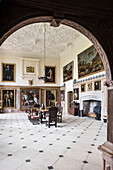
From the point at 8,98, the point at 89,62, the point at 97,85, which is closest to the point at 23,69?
the point at 8,98

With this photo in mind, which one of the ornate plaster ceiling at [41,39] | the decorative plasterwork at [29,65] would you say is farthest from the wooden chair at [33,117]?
the decorative plasterwork at [29,65]

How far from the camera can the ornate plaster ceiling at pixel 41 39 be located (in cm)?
1236

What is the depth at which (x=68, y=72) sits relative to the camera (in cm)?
1650

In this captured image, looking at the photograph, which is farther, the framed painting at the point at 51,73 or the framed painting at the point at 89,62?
the framed painting at the point at 51,73

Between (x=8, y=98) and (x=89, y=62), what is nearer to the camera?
(x=89, y=62)

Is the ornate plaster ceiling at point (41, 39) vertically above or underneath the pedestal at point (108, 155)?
A: above

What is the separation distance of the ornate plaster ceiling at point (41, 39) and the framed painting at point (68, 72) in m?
2.16

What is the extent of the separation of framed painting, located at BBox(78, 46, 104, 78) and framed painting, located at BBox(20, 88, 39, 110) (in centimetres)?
713

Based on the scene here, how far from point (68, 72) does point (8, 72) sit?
7.66m

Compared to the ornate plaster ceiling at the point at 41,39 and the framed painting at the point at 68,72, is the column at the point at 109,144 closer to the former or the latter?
the ornate plaster ceiling at the point at 41,39

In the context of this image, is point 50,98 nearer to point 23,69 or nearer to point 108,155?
point 23,69

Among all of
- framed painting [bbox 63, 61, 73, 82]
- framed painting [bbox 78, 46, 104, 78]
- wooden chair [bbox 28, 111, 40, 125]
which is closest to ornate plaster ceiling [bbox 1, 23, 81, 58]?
framed painting [bbox 63, 61, 73, 82]

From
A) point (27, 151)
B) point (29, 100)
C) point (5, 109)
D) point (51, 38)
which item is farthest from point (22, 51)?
point (27, 151)

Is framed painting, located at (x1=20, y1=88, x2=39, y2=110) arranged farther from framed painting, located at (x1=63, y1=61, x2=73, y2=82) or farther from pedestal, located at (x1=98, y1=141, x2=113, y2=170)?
pedestal, located at (x1=98, y1=141, x2=113, y2=170)
